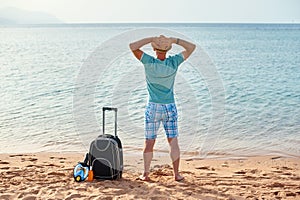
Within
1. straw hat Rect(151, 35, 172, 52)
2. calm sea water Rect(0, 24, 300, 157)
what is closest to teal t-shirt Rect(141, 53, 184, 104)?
straw hat Rect(151, 35, 172, 52)

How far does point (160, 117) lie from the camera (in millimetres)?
4906

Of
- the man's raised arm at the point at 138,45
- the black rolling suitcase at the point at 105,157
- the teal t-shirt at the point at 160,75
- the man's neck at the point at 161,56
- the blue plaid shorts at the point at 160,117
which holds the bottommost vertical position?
the black rolling suitcase at the point at 105,157

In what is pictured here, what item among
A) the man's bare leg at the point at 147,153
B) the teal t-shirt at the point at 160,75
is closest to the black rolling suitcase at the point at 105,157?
the man's bare leg at the point at 147,153

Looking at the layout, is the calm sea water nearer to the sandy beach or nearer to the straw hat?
the sandy beach

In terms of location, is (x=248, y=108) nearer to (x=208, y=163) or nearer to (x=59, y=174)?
(x=208, y=163)

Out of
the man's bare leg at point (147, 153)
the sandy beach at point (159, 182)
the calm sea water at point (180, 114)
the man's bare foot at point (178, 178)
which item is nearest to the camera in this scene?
the sandy beach at point (159, 182)

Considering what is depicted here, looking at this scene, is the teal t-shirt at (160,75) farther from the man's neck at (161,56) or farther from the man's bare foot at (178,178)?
the man's bare foot at (178,178)

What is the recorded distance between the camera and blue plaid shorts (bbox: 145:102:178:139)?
16.0 feet

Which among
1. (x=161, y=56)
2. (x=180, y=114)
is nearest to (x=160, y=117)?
(x=161, y=56)

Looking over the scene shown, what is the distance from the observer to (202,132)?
29.5 feet

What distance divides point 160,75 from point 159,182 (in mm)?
1203

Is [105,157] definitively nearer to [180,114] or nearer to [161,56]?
[161,56]

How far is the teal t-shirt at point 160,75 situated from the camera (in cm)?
482

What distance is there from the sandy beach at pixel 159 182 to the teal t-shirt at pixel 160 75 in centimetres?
97
